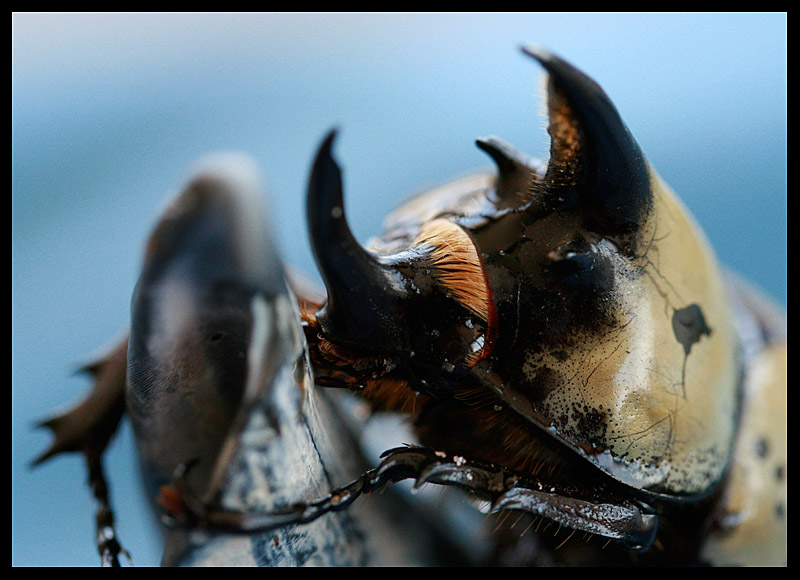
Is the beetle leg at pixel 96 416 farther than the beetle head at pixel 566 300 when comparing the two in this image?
Yes

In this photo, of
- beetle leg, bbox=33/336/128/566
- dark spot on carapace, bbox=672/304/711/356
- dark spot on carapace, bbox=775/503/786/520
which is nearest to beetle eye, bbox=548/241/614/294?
dark spot on carapace, bbox=672/304/711/356

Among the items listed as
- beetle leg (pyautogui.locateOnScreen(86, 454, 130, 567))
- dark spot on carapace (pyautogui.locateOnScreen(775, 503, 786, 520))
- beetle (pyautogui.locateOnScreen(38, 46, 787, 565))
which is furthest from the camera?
dark spot on carapace (pyautogui.locateOnScreen(775, 503, 786, 520))

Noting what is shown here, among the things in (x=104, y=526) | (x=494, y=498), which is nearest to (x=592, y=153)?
(x=494, y=498)

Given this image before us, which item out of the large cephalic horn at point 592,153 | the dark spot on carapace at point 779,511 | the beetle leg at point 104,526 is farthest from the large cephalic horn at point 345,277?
the dark spot on carapace at point 779,511

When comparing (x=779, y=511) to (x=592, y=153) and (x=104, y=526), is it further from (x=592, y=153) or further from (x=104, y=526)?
(x=104, y=526)

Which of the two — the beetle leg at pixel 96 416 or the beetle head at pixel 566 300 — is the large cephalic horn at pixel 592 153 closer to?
the beetle head at pixel 566 300

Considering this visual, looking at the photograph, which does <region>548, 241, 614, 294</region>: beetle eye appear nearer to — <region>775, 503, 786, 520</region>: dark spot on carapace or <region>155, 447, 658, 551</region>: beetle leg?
<region>155, 447, 658, 551</region>: beetle leg
